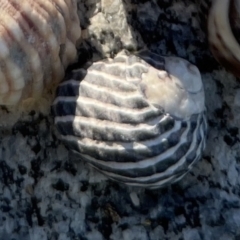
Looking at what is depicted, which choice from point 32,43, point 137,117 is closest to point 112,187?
point 137,117

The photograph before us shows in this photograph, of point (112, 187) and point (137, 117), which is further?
point (112, 187)

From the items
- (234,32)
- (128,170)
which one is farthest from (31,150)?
(234,32)

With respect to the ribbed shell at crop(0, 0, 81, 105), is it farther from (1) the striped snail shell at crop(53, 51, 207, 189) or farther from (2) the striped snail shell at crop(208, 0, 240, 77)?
(2) the striped snail shell at crop(208, 0, 240, 77)

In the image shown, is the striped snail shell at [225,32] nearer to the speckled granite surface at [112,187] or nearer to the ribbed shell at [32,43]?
the speckled granite surface at [112,187]

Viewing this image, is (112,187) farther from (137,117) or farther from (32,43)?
(32,43)

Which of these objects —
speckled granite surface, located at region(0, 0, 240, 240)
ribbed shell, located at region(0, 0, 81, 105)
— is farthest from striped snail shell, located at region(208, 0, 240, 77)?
ribbed shell, located at region(0, 0, 81, 105)
